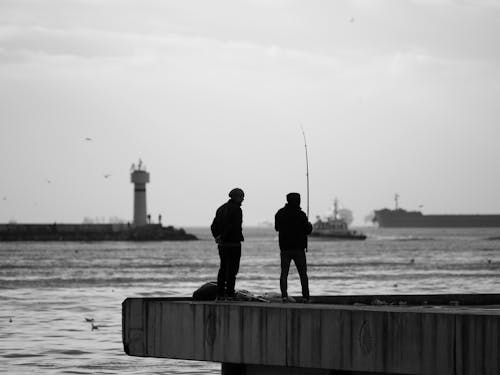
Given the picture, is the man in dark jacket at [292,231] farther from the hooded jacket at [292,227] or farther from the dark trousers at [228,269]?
the dark trousers at [228,269]

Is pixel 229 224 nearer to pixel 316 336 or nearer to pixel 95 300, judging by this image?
pixel 316 336

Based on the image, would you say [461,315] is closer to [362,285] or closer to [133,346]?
[133,346]

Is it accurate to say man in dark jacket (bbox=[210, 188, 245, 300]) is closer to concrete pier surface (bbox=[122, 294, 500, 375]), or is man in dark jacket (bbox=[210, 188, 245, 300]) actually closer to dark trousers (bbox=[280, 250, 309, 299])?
concrete pier surface (bbox=[122, 294, 500, 375])

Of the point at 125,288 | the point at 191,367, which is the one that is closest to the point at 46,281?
the point at 125,288

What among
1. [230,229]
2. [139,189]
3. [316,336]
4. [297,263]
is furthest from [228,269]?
[139,189]

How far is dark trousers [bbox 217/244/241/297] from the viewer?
1486 cm

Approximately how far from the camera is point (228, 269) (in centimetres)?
1506

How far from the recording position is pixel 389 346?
1233cm

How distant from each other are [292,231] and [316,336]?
3.41m

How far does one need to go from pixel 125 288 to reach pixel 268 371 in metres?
45.3

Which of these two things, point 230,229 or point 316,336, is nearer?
point 316,336

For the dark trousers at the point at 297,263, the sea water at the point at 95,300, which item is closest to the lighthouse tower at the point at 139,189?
the sea water at the point at 95,300

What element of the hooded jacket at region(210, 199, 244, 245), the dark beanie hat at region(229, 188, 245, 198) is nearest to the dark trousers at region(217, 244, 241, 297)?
the hooded jacket at region(210, 199, 244, 245)

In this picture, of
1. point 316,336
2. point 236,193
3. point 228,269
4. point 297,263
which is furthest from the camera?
point 297,263
